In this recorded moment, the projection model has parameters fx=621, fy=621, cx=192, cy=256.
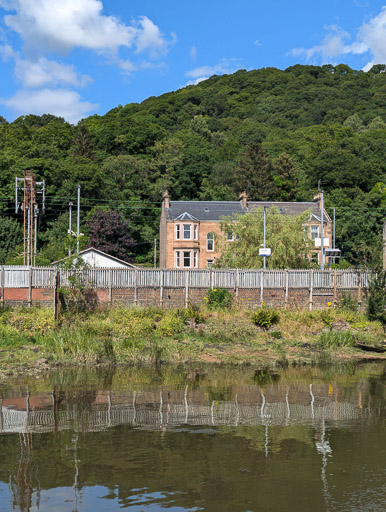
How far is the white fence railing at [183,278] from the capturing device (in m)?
34.5

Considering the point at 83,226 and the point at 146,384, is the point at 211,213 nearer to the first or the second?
the point at 83,226

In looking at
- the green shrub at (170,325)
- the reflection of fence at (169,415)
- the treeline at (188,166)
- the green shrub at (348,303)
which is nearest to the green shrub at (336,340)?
the green shrub at (348,303)

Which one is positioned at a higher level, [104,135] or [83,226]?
[104,135]

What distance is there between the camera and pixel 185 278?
121ft

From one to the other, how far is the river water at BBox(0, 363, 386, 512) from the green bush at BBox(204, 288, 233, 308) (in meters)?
10.8

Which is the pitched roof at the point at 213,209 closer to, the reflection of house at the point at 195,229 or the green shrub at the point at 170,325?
the reflection of house at the point at 195,229

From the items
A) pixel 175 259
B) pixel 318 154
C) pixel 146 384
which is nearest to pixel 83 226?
→ pixel 175 259

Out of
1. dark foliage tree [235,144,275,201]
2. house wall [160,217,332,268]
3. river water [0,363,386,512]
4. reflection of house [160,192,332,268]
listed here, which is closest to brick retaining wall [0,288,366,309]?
river water [0,363,386,512]

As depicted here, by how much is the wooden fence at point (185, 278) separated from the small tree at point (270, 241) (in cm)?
665

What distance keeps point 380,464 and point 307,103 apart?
157658mm

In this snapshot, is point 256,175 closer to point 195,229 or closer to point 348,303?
point 195,229

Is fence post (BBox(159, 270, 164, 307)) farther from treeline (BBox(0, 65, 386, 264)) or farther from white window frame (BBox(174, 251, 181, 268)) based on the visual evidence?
white window frame (BBox(174, 251, 181, 268))

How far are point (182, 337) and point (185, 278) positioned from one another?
18.3 ft

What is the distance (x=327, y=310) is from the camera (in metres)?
36.9
